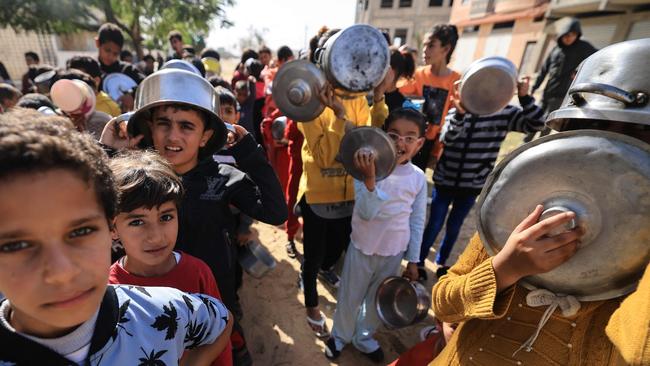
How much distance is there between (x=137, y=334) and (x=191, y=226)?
862 millimetres

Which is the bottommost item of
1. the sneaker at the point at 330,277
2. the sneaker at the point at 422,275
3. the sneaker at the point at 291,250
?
the sneaker at the point at 291,250

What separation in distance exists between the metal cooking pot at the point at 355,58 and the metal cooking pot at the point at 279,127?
153 cm

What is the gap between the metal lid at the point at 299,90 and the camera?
7.81 ft

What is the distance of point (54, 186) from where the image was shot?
65cm

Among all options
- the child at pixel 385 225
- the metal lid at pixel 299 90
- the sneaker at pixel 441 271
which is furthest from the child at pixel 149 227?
the sneaker at pixel 441 271

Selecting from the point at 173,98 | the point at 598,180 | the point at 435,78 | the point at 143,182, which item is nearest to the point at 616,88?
the point at 598,180

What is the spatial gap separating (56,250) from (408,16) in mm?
36520

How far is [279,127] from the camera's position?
3811 millimetres

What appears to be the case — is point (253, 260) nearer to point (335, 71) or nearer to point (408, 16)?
point (335, 71)

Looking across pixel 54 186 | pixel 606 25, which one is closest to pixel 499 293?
pixel 54 186

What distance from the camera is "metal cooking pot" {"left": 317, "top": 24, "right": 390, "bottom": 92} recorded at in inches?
87.3

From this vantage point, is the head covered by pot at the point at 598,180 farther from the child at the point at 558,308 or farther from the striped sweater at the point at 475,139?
the striped sweater at the point at 475,139

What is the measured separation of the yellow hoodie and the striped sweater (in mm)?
1087

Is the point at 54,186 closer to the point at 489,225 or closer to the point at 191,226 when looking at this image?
the point at 191,226
